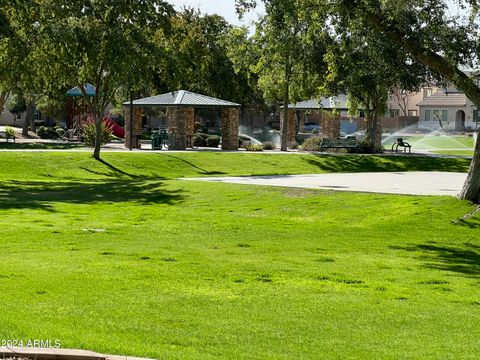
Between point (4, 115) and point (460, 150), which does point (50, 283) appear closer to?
point (460, 150)

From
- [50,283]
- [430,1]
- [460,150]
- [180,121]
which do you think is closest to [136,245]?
[50,283]

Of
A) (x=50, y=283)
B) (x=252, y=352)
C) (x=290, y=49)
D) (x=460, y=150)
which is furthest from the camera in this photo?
(x=460, y=150)

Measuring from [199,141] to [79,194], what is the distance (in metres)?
28.0

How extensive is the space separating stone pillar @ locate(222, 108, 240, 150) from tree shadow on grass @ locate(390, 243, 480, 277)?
3463 cm

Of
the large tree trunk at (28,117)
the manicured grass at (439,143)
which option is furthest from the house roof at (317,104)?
the large tree trunk at (28,117)

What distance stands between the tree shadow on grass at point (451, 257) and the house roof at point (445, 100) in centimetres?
8313

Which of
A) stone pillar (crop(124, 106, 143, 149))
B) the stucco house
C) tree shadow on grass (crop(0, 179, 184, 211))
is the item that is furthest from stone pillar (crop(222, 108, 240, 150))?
the stucco house

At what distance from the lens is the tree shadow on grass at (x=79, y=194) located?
81.6 ft

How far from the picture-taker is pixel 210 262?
14242mm

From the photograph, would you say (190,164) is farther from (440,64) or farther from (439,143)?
(439,143)

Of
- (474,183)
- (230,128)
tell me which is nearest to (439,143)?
(230,128)

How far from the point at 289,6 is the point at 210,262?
941 cm

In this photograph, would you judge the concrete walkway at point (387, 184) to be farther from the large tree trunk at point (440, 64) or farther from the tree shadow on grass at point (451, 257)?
the tree shadow on grass at point (451, 257)

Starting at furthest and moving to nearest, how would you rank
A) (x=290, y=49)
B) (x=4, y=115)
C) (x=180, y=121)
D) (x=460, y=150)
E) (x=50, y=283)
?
(x=4, y=115) < (x=460, y=150) < (x=180, y=121) < (x=290, y=49) < (x=50, y=283)
